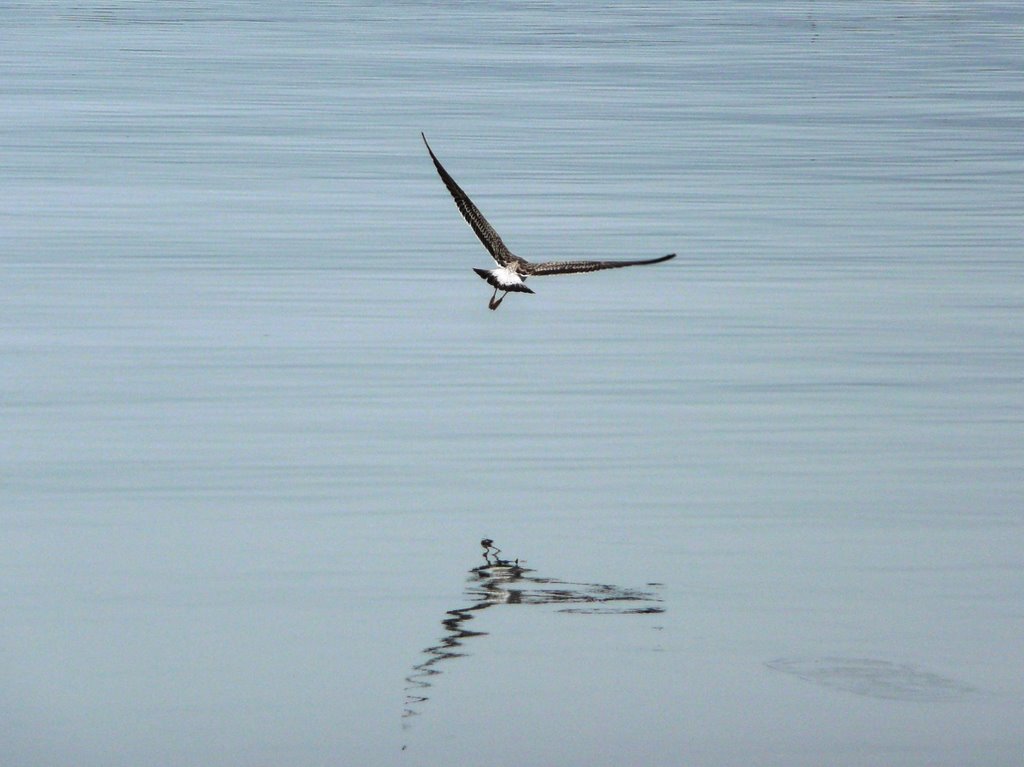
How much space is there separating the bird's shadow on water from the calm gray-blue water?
0.03 meters

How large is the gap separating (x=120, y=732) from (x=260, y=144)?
22.7m

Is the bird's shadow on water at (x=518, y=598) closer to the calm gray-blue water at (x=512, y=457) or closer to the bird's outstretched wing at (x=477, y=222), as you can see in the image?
the calm gray-blue water at (x=512, y=457)

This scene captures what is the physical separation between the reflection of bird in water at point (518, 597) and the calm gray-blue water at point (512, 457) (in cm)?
3

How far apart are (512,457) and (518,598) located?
284 cm

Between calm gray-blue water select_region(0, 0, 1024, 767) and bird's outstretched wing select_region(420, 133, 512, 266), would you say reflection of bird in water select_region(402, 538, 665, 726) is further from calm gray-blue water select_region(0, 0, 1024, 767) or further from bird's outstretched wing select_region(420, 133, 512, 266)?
bird's outstretched wing select_region(420, 133, 512, 266)

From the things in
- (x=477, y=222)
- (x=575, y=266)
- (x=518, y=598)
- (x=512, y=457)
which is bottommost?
(x=518, y=598)

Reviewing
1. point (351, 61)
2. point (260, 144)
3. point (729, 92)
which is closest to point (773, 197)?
point (260, 144)

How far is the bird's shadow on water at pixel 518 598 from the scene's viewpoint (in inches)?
365

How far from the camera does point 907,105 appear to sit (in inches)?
1430

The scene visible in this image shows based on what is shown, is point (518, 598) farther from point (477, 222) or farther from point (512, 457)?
point (477, 222)

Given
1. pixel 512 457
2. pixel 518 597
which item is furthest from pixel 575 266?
pixel 518 597

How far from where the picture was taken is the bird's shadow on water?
927 centimetres

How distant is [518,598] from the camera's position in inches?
388

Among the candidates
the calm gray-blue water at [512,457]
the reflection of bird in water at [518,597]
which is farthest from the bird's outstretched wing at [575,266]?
the reflection of bird in water at [518,597]
